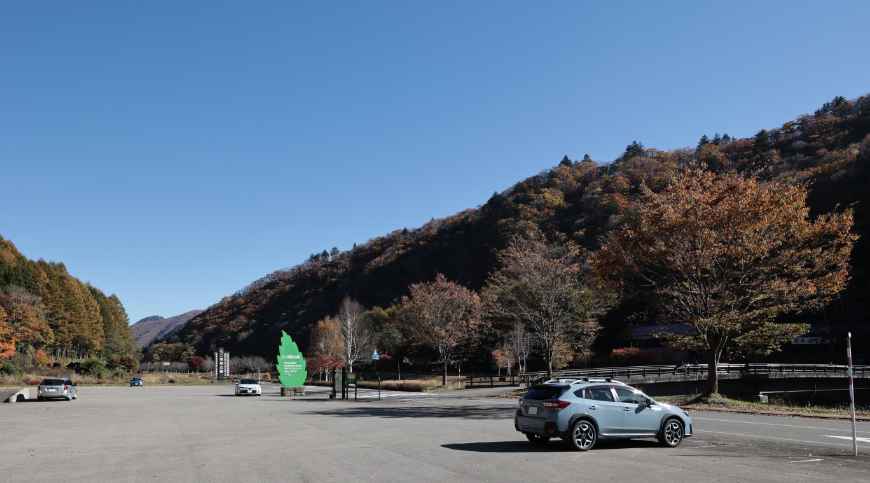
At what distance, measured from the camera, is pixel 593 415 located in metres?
13.7

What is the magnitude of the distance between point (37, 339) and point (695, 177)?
88.6 meters

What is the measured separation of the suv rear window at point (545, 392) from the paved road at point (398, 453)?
1070mm

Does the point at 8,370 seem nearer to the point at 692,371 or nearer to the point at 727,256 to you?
the point at 692,371

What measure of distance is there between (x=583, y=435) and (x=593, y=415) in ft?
1.48

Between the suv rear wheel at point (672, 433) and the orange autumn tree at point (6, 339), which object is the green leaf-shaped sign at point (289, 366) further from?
the orange autumn tree at point (6, 339)

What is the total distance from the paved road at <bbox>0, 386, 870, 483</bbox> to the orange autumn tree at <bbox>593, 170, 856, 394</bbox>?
6.52 m

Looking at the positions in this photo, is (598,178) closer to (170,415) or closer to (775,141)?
(775,141)

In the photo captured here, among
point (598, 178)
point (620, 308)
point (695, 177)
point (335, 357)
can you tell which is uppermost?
point (598, 178)

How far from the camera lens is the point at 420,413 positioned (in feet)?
84.8

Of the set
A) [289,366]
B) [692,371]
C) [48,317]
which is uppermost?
[48,317]

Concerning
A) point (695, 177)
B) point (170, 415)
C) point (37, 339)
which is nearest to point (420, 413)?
point (170, 415)

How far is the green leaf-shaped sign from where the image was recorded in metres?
45.8

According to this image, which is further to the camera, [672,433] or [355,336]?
[355,336]

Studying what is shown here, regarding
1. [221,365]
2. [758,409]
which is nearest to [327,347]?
[221,365]
